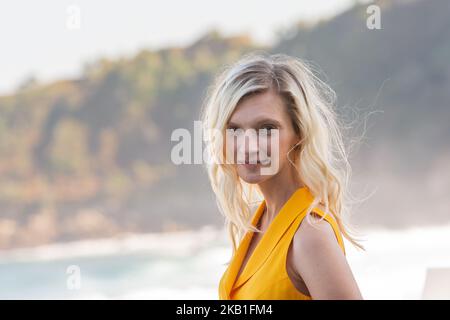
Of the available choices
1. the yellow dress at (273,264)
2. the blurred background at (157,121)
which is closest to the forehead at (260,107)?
the yellow dress at (273,264)

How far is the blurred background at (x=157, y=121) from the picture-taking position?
10297mm

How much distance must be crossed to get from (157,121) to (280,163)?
403 inches

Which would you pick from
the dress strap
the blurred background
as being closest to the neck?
the dress strap

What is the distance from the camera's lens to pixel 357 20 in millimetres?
10930

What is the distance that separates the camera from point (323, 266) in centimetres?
82

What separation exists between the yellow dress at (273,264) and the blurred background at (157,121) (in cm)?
874

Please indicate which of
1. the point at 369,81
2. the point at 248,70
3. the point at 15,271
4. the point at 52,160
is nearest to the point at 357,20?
the point at 369,81

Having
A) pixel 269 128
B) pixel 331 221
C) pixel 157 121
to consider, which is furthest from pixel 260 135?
pixel 157 121

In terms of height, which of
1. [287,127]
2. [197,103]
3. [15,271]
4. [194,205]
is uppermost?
[197,103]

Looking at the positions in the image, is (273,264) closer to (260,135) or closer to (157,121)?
(260,135)

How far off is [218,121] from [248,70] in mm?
88

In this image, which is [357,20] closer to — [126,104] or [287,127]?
[126,104]

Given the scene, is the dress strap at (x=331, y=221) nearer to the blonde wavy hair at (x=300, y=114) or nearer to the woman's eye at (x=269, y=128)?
the blonde wavy hair at (x=300, y=114)
